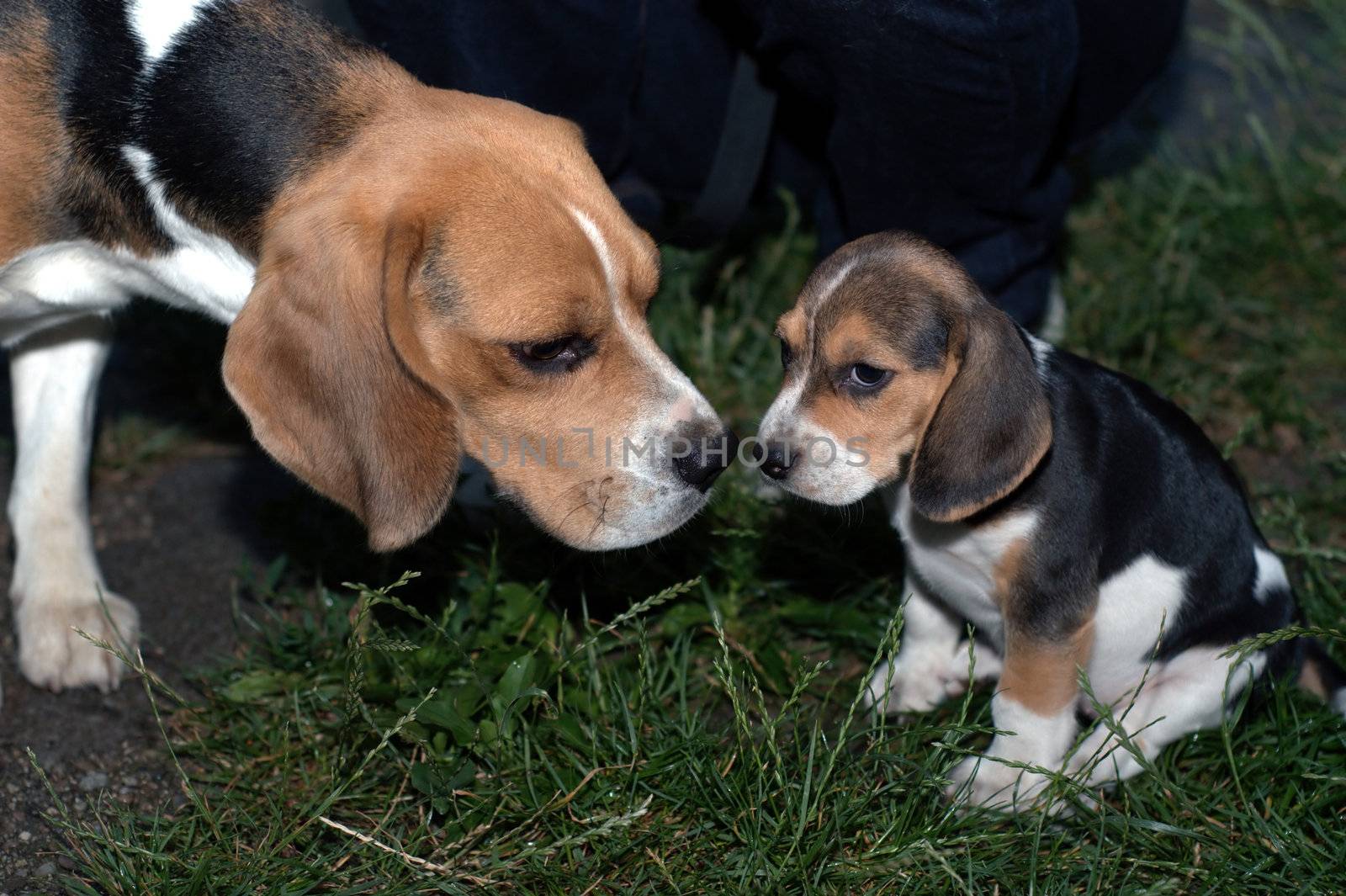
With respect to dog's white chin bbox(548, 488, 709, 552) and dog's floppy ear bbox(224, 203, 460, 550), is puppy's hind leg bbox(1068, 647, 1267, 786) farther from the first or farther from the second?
dog's floppy ear bbox(224, 203, 460, 550)

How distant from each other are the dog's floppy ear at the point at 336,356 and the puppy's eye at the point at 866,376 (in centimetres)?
109

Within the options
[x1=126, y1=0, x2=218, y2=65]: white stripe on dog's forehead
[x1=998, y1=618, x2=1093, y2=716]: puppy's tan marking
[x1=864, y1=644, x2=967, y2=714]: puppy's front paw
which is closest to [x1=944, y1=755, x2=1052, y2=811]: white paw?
[x1=998, y1=618, x2=1093, y2=716]: puppy's tan marking

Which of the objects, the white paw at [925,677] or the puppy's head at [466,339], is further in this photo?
the white paw at [925,677]

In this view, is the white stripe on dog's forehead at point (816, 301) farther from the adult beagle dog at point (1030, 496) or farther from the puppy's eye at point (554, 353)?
the puppy's eye at point (554, 353)

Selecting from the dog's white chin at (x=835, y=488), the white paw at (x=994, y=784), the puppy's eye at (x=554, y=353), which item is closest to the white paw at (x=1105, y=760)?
the white paw at (x=994, y=784)

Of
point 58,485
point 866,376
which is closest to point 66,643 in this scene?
point 58,485

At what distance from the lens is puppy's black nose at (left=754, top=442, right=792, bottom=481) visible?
12.3 feet

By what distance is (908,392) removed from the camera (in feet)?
12.1

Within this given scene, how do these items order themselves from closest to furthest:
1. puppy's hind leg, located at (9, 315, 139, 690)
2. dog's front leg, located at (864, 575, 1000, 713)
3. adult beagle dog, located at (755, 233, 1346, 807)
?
adult beagle dog, located at (755, 233, 1346, 807) → dog's front leg, located at (864, 575, 1000, 713) → puppy's hind leg, located at (9, 315, 139, 690)

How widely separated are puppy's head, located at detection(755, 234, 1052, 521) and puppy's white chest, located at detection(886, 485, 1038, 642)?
0.66 ft

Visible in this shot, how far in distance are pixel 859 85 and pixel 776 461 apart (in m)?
1.56

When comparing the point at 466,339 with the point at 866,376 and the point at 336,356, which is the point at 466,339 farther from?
the point at 866,376

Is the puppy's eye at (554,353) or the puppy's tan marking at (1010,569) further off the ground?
the puppy's eye at (554,353)

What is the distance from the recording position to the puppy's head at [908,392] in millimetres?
3615
